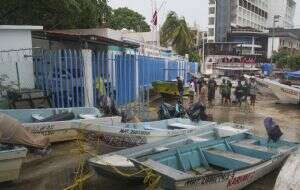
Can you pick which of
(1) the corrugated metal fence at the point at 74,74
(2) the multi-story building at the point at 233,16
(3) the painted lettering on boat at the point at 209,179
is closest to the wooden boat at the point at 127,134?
(3) the painted lettering on boat at the point at 209,179

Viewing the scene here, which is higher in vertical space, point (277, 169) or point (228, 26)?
point (228, 26)

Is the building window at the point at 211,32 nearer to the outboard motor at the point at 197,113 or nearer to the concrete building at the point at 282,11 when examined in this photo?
the concrete building at the point at 282,11

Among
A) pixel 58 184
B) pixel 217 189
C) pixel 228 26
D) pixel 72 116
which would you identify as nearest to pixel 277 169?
pixel 217 189

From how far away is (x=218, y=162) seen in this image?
8555mm

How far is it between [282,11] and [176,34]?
75.8 m

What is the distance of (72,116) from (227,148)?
4674 millimetres

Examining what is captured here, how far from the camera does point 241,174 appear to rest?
298 inches

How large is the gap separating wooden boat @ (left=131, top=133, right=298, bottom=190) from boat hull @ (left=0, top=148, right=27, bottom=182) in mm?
2388

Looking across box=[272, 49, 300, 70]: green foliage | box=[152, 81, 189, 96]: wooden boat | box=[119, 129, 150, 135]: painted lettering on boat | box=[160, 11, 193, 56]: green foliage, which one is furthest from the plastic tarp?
box=[272, 49, 300, 70]: green foliage

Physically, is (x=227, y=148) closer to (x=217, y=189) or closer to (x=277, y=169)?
(x=277, y=169)

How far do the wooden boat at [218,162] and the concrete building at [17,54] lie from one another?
7.83 meters

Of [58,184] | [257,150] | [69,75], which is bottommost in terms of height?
[58,184]

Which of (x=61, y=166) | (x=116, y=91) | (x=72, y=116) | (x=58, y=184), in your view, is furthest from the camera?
(x=116, y=91)

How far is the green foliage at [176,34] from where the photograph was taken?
41.6 m
